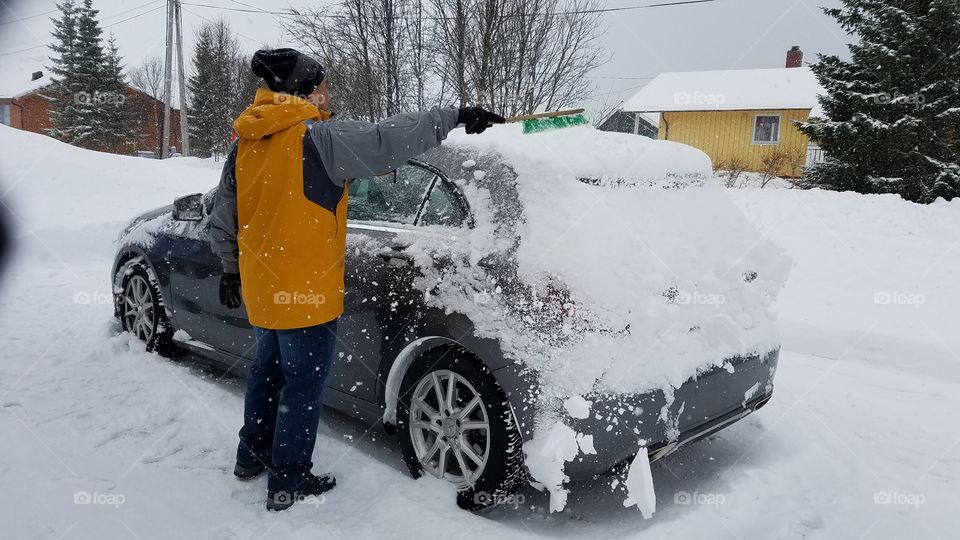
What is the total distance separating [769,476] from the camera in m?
3.01

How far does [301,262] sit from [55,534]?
1.39 m

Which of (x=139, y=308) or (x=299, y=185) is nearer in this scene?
(x=299, y=185)

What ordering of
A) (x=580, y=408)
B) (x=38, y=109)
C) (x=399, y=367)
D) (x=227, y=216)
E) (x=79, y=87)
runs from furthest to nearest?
(x=38, y=109) < (x=79, y=87) < (x=399, y=367) < (x=227, y=216) < (x=580, y=408)

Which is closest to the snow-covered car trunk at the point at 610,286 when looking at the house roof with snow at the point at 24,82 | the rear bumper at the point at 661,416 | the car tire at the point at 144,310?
the rear bumper at the point at 661,416

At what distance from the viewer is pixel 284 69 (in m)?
2.55

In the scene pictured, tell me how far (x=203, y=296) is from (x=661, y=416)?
9.61ft

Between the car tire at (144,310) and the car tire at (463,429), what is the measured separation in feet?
8.02

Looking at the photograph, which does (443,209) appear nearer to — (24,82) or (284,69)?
(284,69)

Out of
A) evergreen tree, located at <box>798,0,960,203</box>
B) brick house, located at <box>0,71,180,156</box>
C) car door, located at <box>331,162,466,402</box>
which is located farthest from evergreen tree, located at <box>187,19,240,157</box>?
car door, located at <box>331,162,466,402</box>

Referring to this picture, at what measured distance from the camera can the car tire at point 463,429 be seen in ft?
8.33

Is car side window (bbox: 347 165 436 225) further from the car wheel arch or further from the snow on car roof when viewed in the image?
the car wheel arch

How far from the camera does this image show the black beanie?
255cm

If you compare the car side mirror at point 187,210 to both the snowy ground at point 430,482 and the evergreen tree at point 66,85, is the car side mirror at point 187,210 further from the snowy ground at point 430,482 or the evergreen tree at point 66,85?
the evergreen tree at point 66,85

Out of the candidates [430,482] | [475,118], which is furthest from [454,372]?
[475,118]
